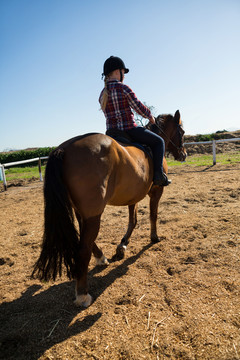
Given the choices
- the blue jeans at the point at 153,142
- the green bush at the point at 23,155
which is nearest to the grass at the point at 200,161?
the blue jeans at the point at 153,142

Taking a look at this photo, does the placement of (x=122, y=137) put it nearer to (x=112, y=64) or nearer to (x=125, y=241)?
(x=112, y=64)

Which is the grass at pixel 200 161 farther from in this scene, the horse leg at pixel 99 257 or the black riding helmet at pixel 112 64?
the horse leg at pixel 99 257

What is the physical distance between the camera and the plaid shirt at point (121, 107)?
127 inches

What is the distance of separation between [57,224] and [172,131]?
344 centimetres

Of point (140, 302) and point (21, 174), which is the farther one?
point (21, 174)

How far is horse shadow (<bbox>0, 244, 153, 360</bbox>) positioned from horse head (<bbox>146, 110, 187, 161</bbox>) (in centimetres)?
295

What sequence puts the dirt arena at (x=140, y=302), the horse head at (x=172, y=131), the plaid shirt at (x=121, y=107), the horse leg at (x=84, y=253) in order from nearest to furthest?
the dirt arena at (x=140, y=302) → the horse leg at (x=84, y=253) → the plaid shirt at (x=121, y=107) → the horse head at (x=172, y=131)

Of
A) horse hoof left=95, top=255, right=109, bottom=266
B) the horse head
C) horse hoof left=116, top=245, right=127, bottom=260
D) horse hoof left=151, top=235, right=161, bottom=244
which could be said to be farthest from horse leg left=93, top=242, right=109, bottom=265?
the horse head

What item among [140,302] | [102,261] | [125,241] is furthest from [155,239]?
[140,302]

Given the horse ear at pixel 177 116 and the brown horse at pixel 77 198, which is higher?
the horse ear at pixel 177 116

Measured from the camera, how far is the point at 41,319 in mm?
2426

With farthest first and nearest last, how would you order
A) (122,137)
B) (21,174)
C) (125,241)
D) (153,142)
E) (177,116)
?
(21,174)
(177,116)
(125,241)
(153,142)
(122,137)

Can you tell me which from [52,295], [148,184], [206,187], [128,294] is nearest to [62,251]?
[52,295]

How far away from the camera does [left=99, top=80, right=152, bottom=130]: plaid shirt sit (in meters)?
3.21
